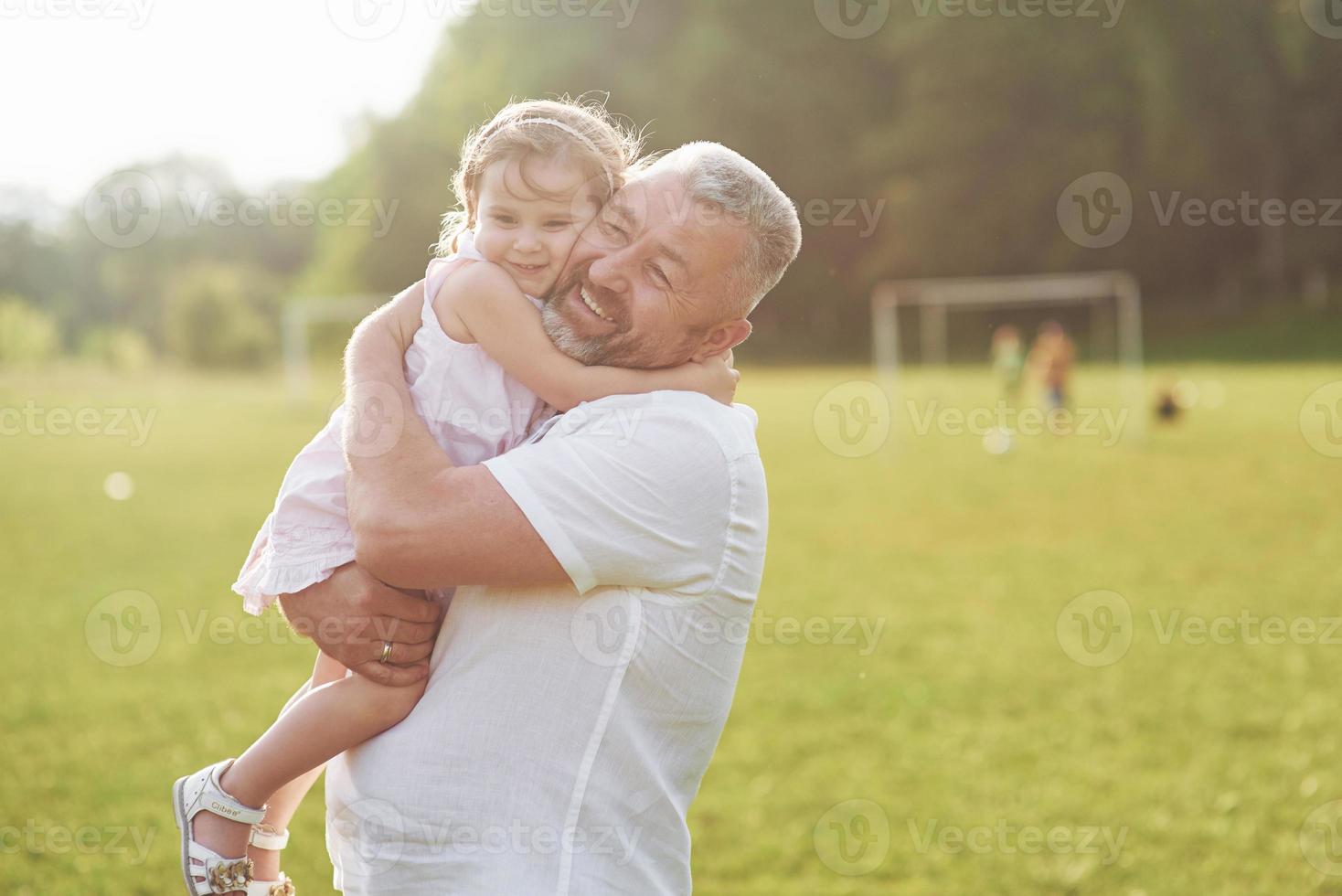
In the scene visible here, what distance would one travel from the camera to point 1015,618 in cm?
794

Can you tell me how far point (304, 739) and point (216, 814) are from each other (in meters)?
0.29

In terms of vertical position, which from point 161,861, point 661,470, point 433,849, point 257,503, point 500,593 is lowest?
point 257,503

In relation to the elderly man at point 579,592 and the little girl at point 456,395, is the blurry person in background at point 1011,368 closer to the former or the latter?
the little girl at point 456,395

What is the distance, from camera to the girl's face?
6.63 feet

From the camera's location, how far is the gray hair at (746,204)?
180cm

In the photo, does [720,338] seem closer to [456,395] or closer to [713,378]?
[713,378]

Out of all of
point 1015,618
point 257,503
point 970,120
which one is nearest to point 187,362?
point 970,120

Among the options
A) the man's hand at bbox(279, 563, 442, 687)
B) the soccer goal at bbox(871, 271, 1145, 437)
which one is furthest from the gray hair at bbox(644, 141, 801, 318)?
the soccer goal at bbox(871, 271, 1145, 437)

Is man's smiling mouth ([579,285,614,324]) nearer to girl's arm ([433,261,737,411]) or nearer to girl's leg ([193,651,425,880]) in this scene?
girl's arm ([433,261,737,411])

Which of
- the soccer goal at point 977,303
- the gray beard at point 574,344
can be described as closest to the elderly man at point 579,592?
the gray beard at point 574,344

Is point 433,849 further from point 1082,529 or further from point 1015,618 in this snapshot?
point 1082,529

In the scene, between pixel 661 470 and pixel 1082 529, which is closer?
pixel 661 470

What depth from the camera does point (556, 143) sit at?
6.94 feet

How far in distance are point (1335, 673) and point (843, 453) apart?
10892 millimetres
